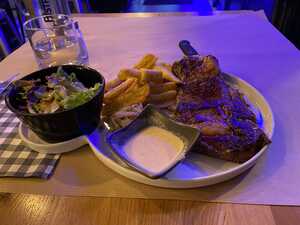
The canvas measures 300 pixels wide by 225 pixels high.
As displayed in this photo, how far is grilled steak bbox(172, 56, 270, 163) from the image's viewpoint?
0.64 m

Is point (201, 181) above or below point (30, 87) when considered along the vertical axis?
below

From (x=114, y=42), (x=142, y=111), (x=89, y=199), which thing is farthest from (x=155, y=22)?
(x=89, y=199)

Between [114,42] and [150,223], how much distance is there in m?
1.10

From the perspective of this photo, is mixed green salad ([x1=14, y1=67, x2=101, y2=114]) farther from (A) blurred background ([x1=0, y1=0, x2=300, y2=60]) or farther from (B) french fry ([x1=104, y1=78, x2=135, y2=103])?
(A) blurred background ([x1=0, y1=0, x2=300, y2=60])

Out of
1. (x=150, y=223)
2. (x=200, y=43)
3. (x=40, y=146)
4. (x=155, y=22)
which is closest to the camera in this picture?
(x=150, y=223)

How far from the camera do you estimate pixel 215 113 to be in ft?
2.46

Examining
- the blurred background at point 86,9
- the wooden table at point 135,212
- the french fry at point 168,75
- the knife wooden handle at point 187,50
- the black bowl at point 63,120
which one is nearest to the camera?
the wooden table at point 135,212

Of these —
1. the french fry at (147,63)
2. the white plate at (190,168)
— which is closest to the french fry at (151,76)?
the french fry at (147,63)

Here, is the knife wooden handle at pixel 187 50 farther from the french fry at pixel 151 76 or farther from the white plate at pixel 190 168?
the white plate at pixel 190 168

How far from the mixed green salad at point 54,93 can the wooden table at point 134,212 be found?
0.24 meters

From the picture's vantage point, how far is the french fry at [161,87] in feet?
2.87

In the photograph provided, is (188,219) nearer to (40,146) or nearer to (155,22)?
(40,146)

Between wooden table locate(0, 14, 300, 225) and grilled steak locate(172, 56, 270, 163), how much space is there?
0.13 metres

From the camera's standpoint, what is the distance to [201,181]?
589 millimetres
